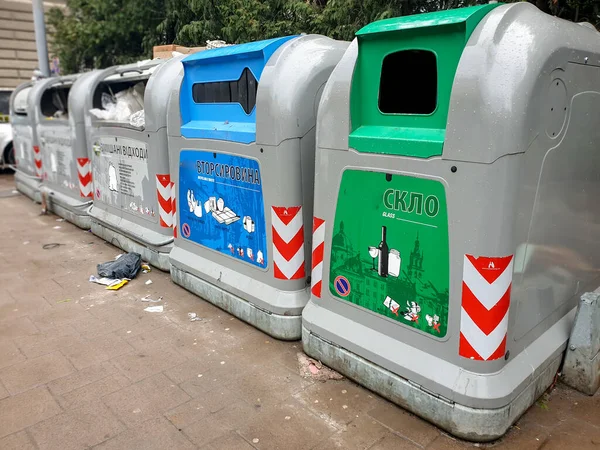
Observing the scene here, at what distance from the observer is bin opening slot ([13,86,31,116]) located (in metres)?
8.55

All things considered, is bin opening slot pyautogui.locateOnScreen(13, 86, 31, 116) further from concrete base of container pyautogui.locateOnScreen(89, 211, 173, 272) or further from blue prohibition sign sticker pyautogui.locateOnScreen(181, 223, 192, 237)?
blue prohibition sign sticker pyautogui.locateOnScreen(181, 223, 192, 237)

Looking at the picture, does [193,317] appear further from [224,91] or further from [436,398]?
[436,398]

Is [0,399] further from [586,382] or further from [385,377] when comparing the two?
[586,382]

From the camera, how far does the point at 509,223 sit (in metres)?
2.26

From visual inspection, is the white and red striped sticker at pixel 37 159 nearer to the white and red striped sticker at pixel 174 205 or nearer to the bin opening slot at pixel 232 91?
the white and red striped sticker at pixel 174 205

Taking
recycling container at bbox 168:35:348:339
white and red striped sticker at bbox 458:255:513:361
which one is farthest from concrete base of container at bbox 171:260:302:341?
white and red striped sticker at bbox 458:255:513:361

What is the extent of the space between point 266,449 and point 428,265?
124 centimetres

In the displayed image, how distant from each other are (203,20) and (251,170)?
21.3 feet

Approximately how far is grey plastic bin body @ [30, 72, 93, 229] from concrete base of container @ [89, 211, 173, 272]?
49cm

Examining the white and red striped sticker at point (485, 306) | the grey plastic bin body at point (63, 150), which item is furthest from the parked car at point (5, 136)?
the white and red striped sticker at point (485, 306)

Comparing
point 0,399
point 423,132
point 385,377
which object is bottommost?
point 0,399

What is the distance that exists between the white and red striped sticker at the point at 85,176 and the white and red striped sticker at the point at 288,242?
4027 mm

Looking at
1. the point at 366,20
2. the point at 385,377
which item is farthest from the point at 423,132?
the point at 366,20

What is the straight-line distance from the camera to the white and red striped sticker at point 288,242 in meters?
3.37
